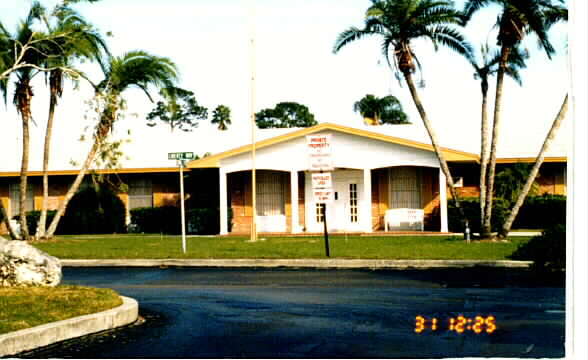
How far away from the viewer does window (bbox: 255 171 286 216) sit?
102 feet

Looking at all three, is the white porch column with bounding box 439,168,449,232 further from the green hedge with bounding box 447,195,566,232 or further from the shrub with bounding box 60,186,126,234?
the shrub with bounding box 60,186,126,234

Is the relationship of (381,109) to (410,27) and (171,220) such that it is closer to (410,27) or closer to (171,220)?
Result: (171,220)

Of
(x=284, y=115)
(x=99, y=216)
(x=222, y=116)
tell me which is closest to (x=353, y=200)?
(x=99, y=216)

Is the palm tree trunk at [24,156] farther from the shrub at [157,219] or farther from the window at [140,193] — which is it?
the window at [140,193]

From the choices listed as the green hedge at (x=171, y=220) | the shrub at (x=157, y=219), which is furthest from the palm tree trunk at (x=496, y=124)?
the shrub at (x=157, y=219)

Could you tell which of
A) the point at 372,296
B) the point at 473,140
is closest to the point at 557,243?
the point at 372,296

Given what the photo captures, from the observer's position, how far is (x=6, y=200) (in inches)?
1384

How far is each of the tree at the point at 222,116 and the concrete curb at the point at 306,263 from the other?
42496mm

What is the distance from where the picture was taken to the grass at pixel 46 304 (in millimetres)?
9773

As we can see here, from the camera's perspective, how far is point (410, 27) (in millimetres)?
22359

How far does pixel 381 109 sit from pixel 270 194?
25.1m

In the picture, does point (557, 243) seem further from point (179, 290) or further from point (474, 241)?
point (474, 241)

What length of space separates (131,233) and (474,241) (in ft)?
49.6

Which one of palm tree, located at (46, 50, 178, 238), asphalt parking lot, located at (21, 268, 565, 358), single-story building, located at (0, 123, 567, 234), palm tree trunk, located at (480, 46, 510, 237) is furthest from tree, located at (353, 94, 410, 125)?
asphalt parking lot, located at (21, 268, 565, 358)
